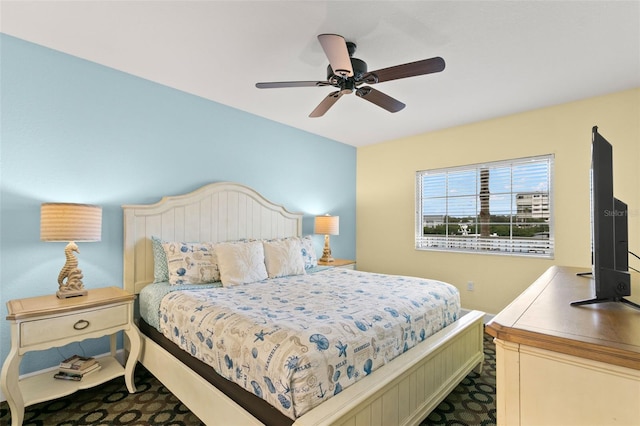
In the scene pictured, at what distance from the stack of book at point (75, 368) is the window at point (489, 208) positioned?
3.84m

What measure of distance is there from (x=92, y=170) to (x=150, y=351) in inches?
61.0

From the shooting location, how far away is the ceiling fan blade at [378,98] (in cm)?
229

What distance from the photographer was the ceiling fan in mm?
1772

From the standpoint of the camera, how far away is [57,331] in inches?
76.9

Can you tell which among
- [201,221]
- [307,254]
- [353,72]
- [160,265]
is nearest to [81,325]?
[160,265]

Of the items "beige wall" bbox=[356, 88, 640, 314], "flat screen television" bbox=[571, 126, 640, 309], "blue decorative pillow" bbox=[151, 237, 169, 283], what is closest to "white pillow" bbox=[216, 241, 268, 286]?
"blue decorative pillow" bbox=[151, 237, 169, 283]

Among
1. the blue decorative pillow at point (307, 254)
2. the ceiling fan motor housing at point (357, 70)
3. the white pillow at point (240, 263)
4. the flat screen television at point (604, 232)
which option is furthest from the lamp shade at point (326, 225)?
the flat screen television at point (604, 232)

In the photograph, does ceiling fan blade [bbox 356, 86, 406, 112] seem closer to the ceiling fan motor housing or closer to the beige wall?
the ceiling fan motor housing

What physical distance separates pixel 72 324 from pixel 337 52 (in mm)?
2404

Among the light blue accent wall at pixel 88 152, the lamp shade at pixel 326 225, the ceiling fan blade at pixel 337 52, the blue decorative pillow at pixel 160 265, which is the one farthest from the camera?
the lamp shade at pixel 326 225

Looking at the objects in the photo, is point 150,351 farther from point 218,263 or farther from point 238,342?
point 238,342

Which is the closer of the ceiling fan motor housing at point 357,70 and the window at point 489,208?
the ceiling fan motor housing at point 357,70

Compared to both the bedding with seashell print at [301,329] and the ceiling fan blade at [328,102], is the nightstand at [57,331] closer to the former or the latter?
the bedding with seashell print at [301,329]

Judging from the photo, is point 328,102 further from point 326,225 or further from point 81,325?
point 81,325
